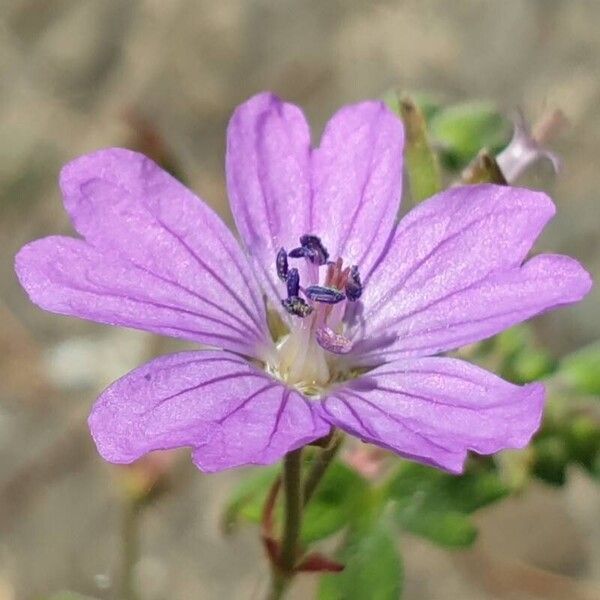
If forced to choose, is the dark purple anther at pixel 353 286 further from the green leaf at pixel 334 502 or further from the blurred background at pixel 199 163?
the blurred background at pixel 199 163

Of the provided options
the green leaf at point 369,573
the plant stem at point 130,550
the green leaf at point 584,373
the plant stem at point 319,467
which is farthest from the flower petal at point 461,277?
the plant stem at point 130,550

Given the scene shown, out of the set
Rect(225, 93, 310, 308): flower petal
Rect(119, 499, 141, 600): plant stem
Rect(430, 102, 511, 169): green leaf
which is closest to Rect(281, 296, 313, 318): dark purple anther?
Rect(225, 93, 310, 308): flower petal

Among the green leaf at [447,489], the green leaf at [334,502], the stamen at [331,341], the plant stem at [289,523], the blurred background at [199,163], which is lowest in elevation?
the blurred background at [199,163]

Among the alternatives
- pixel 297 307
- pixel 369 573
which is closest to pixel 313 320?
pixel 297 307

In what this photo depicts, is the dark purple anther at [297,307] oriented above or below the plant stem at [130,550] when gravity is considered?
above

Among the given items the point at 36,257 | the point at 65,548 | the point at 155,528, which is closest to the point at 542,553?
the point at 155,528

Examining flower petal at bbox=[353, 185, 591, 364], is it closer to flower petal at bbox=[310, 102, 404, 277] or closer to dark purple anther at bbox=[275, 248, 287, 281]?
flower petal at bbox=[310, 102, 404, 277]

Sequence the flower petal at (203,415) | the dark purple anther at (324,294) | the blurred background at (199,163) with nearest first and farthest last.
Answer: the flower petal at (203,415) < the dark purple anther at (324,294) < the blurred background at (199,163)
